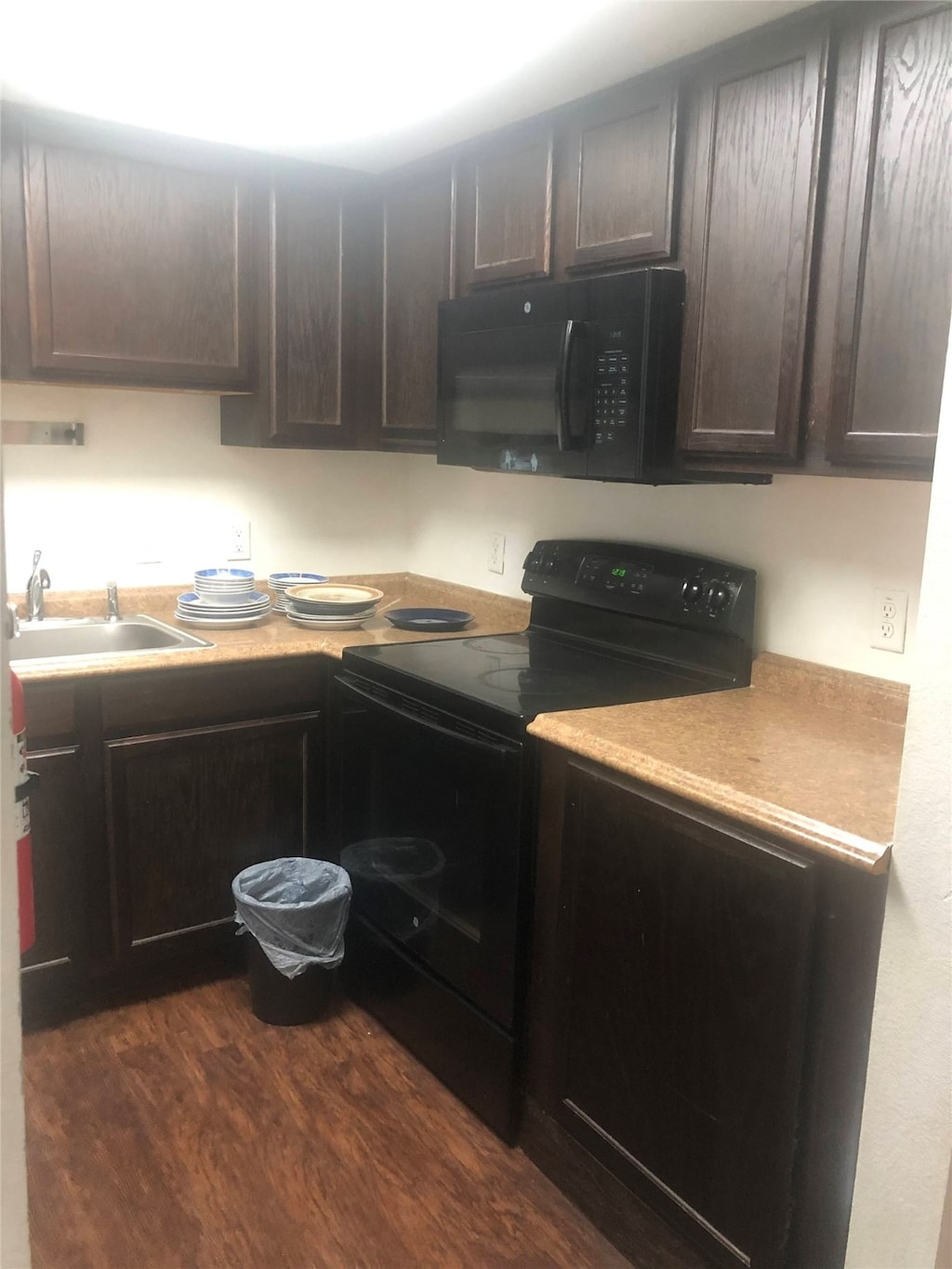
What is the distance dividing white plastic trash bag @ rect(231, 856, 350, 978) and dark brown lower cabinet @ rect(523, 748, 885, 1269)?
625 mm

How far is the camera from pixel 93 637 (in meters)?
2.69

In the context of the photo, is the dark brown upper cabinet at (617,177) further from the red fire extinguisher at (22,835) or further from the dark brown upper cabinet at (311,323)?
the red fire extinguisher at (22,835)

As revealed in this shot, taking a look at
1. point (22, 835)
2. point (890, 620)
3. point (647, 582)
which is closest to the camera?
point (22, 835)

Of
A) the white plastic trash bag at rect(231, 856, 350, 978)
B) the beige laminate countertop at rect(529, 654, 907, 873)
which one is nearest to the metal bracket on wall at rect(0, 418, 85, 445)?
the white plastic trash bag at rect(231, 856, 350, 978)

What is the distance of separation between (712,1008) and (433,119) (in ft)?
6.60

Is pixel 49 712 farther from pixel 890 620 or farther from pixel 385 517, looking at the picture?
pixel 890 620

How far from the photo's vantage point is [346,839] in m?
2.49

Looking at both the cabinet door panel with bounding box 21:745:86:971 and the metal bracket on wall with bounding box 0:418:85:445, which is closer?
the cabinet door panel with bounding box 21:745:86:971

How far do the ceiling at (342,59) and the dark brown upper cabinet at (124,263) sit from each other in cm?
11

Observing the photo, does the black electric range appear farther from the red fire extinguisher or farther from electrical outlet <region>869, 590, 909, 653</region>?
the red fire extinguisher

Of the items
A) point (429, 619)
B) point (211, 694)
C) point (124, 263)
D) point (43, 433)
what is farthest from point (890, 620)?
point (43, 433)

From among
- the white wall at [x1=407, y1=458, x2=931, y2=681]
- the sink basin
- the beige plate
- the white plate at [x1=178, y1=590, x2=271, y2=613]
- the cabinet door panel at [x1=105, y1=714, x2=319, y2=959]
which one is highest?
the white wall at [x1=407, y1=458, x2=931, y2=681]

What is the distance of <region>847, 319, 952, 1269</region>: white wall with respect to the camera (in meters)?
1.22

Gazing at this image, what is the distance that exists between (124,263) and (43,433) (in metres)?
0.50
